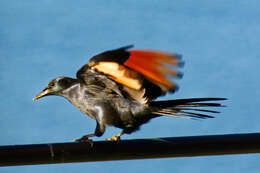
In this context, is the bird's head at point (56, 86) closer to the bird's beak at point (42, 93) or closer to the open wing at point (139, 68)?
the bird's beak at point (42, 93)

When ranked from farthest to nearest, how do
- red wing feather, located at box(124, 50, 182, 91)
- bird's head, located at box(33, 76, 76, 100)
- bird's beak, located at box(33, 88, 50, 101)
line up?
bird's beak, located at box(33, 88, 50, 101)
bird's head, located at box(33, 76, 76, 100)
red wing feather, located at box(124, 50, 182, 91)

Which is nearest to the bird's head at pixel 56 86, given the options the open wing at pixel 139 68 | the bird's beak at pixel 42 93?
the bird's beak at pixel 42 93

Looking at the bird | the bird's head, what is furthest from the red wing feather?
the bird's head

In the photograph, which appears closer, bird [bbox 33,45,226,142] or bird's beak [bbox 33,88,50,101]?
bird [bbox 33,45,226,142]

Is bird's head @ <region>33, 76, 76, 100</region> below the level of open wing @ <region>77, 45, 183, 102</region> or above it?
below

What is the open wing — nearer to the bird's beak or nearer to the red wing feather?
the red wing feather

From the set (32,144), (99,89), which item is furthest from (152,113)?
(32,144)

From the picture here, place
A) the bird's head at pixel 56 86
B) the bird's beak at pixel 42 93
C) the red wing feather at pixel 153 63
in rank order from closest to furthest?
the red wing feather at pixel 153 63 → the bird's head at pixel 56 86 → the bird's beak at pixel 42 93

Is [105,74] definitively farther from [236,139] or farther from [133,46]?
[236,139]
